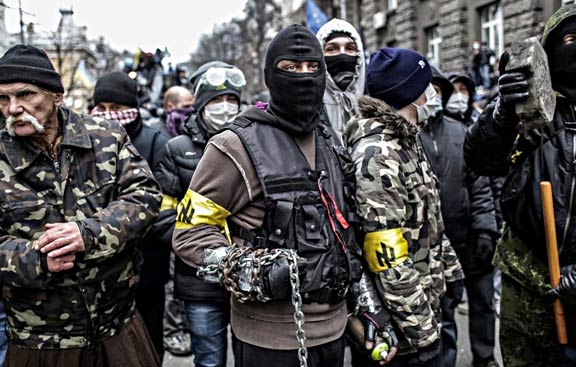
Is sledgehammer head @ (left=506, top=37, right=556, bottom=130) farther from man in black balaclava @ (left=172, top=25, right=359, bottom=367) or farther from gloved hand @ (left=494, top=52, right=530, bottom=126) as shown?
man in black balaclava @ (left=172, top=25, right=359, bottom=367)

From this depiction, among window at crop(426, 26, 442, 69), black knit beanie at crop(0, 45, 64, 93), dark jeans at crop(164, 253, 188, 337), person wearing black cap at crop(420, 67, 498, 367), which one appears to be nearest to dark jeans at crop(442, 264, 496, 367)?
person wearing black cap at crop(420, 67, 498, 367)

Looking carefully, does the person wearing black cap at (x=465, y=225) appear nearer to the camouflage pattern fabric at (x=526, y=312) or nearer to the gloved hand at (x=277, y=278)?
the camouflage pattern fabric at (x=526, y=312)

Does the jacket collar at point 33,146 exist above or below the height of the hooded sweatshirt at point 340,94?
below

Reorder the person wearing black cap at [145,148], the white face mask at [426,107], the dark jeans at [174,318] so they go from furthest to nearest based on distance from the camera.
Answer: the dark jeans at [174,318], the person wearing black cap at [145,148], the white face mask at [426,107]

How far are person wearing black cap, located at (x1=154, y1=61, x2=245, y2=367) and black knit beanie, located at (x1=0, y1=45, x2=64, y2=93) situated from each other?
3.17 ft

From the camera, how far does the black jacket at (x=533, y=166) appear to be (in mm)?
2682

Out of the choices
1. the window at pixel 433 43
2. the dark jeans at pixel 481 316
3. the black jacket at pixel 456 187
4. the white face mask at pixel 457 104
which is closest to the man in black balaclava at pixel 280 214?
the black jacket at pixel 456 187

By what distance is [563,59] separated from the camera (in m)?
2.75

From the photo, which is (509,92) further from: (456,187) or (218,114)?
(218,114)

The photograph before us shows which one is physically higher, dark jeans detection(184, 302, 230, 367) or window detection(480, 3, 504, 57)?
window detection(480, 3, 504, 57)

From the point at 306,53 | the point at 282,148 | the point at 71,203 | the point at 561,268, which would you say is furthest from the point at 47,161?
the point at 561,268

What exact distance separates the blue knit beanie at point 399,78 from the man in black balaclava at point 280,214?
1.63ft

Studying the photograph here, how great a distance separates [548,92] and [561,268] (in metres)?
0.84

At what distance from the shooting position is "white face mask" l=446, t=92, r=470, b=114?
549 cm
